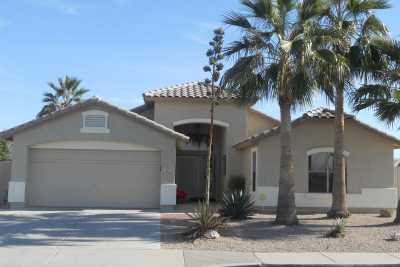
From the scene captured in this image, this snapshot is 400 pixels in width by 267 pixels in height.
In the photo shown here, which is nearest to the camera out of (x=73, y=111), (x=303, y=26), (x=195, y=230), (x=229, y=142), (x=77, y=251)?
(x=77, y=251)

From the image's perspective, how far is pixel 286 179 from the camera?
1795cm

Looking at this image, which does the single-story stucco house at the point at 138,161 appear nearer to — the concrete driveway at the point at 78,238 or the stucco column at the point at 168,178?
the stucco column at the point at 168,178

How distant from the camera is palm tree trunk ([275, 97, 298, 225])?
1781cm

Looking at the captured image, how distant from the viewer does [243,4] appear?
17828 millimetres

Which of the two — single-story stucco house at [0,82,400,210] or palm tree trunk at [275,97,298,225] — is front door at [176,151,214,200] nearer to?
single-story stucco house at [0,82,400,210]

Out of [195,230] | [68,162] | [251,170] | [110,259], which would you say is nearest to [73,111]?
[68,162]

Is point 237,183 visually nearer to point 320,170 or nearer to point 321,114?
point 320,170

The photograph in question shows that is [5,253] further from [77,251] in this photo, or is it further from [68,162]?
[68,162]

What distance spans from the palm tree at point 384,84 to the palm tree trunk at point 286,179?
9.78 feet

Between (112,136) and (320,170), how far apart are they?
320 inches

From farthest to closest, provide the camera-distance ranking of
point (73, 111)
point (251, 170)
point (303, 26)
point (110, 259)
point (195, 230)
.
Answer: point (251, 170) → point (73, 111) → point (303, 26) → point (195, 230) → point (110, 259)

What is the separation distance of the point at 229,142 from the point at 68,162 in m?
7.64

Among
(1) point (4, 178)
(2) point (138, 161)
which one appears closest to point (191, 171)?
(2) point (138, 161)

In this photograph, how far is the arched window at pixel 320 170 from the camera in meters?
23.2
